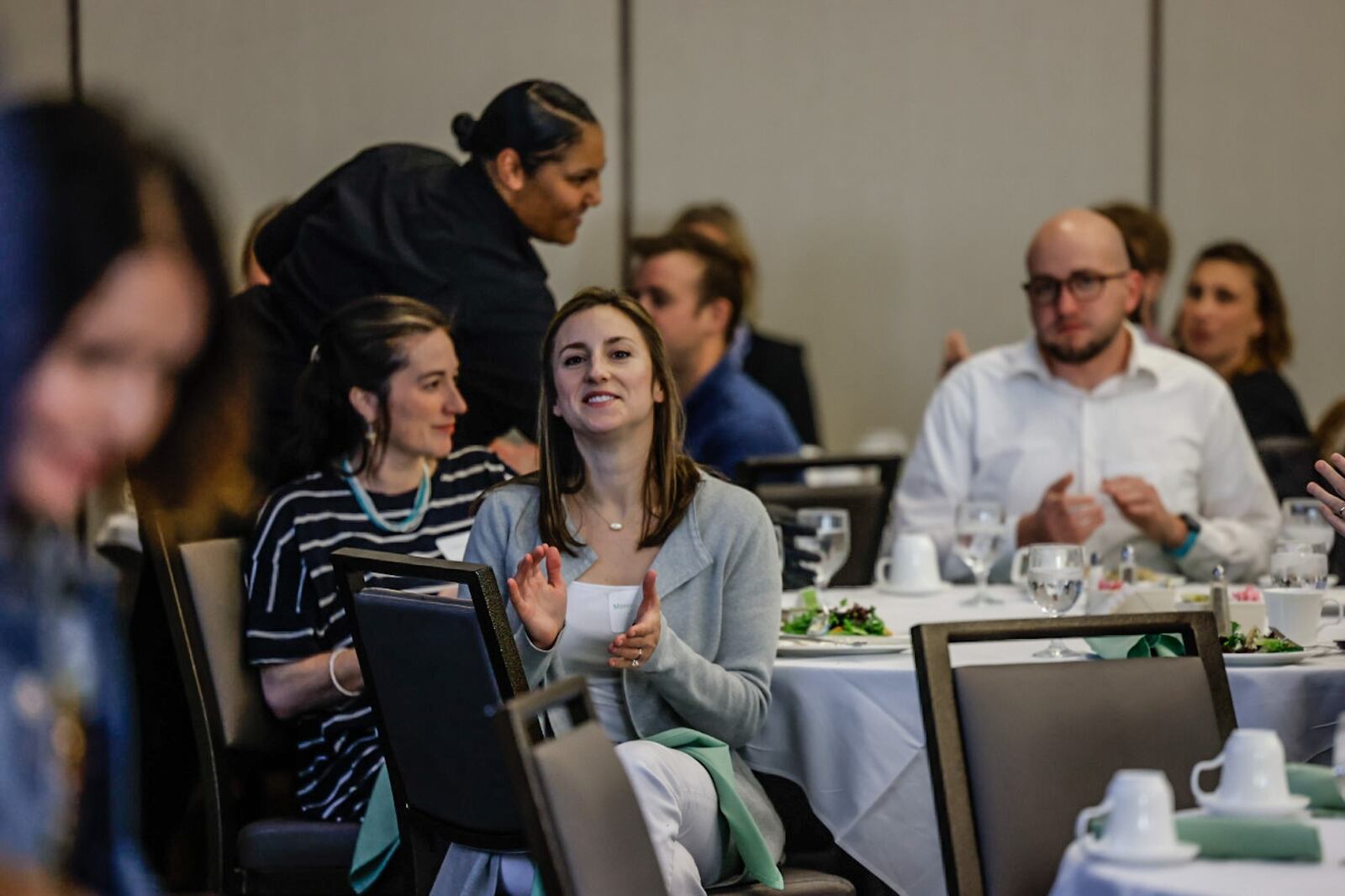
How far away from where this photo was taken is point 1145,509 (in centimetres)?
366

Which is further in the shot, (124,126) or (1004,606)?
(1004,606)

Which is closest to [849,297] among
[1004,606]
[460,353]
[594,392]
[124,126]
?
[460,353]

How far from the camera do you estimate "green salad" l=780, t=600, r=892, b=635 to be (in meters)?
2.73

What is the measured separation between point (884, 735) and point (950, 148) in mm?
4023

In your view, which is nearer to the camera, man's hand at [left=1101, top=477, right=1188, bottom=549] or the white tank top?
the white tank top

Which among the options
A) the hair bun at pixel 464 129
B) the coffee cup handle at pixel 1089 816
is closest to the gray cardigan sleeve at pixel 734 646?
the coffee cup handle at pixel 1089 816

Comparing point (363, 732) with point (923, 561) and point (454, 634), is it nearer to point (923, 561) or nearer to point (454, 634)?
point (454, 634)

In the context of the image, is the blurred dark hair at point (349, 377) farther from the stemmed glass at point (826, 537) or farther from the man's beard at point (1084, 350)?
the man's beard at point (1084, 350)

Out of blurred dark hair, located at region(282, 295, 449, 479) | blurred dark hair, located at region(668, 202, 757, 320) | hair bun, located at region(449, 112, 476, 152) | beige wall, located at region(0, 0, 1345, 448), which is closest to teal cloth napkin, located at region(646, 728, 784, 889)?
blurred dark hair, located at region(282, 295, 449, 479)

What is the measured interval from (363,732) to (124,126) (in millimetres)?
2460

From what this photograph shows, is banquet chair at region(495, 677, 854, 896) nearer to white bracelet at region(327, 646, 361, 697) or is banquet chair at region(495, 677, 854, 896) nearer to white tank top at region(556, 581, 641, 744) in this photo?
white tank top at region(556, 581, 641, 744)

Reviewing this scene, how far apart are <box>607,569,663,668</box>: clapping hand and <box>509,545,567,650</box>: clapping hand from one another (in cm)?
9

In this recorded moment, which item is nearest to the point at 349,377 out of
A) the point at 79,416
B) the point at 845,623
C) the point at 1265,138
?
the point at 845,623

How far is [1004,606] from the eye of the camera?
10.3 feet
